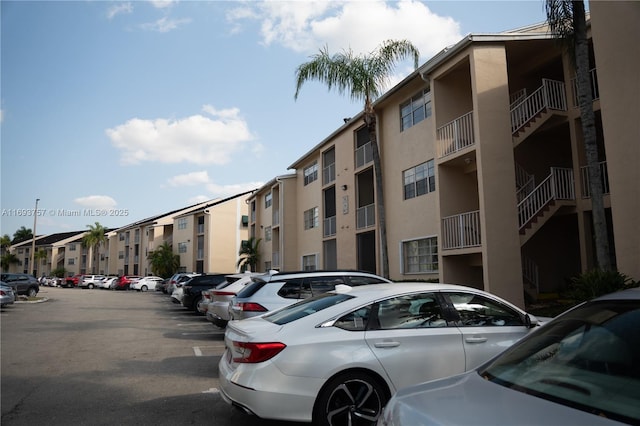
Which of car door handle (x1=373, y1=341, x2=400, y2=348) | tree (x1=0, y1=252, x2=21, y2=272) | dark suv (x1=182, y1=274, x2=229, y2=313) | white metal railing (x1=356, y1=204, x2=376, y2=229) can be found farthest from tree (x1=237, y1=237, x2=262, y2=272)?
tree (x1=0, y1=252, x2=21, y2=272)

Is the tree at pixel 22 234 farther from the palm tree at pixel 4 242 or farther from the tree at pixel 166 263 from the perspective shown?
the tree at pixel 166 263

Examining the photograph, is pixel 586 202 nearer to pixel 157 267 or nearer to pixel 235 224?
pixel 235 224

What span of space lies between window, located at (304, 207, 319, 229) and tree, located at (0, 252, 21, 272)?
288ft

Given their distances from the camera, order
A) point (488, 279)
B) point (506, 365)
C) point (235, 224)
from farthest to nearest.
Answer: point (235, 224), point (488, 279), point (506, 365)

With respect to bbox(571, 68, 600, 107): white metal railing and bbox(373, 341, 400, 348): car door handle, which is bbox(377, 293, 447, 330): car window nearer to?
bbox(373, 341, 400, 348): car door handle

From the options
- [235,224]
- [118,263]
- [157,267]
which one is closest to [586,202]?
[235,224]

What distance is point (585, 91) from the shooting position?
1069 centimetres

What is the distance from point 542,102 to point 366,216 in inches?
374

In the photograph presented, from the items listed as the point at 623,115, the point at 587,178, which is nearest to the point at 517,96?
the point at 587,178

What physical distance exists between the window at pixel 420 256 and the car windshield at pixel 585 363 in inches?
599

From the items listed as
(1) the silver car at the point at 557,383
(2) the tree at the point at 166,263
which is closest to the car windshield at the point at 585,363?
(1) the silver car at the point at 557,383

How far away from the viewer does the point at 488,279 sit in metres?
13.7

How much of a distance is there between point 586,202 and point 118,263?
254 ft

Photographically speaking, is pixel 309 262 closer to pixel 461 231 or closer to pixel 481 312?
pixel 461 231
